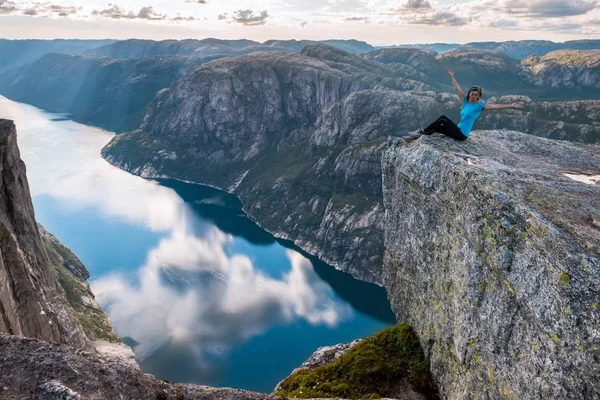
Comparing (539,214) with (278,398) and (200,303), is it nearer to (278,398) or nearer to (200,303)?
(278,398)

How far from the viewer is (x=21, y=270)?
4216 centimetres

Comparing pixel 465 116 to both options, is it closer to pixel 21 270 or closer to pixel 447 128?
pixel 447 128

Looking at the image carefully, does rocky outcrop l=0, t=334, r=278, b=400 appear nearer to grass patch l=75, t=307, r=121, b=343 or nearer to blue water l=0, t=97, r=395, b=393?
grass patch l=75, t=307, r=121, b=343

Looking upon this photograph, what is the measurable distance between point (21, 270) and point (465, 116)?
152ft

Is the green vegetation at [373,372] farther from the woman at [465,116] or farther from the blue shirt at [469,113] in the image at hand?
the blue shirt at [469,113]

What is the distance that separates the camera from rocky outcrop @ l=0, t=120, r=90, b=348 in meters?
35.9

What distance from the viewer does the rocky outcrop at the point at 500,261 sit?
12.8 metres

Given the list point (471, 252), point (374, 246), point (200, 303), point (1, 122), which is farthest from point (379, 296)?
point (471, 252)

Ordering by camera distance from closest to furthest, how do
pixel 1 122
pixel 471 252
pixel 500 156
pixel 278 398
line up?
1. pixel 278 398
2. pixel 471 252
3. pixel 500 156
4. pixel 1 122

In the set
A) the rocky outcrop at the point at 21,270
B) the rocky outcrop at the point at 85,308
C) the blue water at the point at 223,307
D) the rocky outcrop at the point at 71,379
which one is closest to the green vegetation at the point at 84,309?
the rocky outcrop at the point at 85,308

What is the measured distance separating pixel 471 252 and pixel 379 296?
155298 millimetres

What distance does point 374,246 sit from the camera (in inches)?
7781

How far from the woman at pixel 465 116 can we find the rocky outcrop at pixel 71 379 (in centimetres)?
2020

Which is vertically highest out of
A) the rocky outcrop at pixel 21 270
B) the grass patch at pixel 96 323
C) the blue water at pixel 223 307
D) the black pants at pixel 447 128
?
the black pants at pixel 447 128
